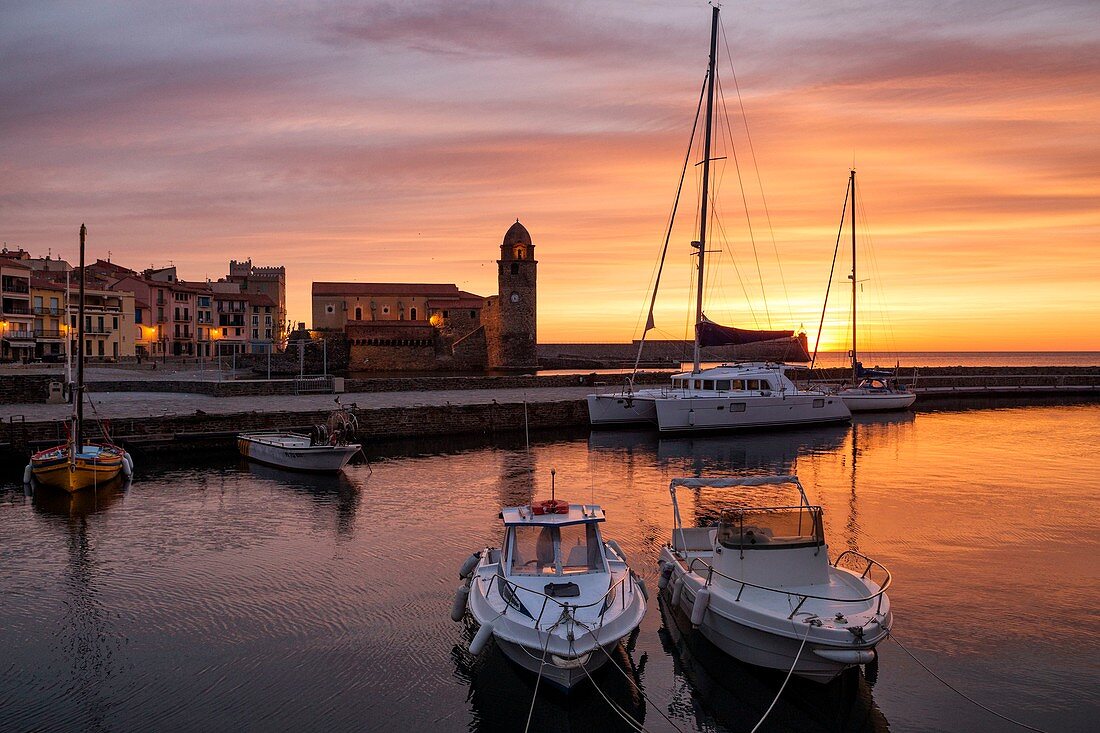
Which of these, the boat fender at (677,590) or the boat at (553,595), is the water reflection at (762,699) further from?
the boat at (553,595)

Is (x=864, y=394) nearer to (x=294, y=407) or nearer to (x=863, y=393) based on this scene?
(x=863, y=393)

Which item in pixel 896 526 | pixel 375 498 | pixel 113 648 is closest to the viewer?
pixel 113 648

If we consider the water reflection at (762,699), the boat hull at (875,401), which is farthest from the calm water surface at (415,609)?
the boat hull at (875,401)

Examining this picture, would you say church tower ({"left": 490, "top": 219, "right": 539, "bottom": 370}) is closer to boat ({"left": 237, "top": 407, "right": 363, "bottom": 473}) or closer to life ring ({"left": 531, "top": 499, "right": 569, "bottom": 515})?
boat ({"left": 237, "top": 407, "right": 363, "bottom": 473})

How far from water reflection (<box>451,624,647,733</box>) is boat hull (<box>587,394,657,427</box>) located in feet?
91.9

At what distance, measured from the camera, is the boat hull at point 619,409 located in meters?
39.8

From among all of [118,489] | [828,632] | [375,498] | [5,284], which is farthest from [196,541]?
[5,284]

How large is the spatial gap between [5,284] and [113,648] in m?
61.1

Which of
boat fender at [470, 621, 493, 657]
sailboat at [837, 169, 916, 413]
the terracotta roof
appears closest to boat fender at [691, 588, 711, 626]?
boat fender at [470, 621, 493, 657]

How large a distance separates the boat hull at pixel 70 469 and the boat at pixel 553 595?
52.2 ft

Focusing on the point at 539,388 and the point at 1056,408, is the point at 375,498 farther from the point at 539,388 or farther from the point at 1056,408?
the point at 1056,408

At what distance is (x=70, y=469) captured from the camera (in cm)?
2375

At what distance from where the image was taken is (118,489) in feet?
80.6

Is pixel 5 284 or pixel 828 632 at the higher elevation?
pixel 5 284
